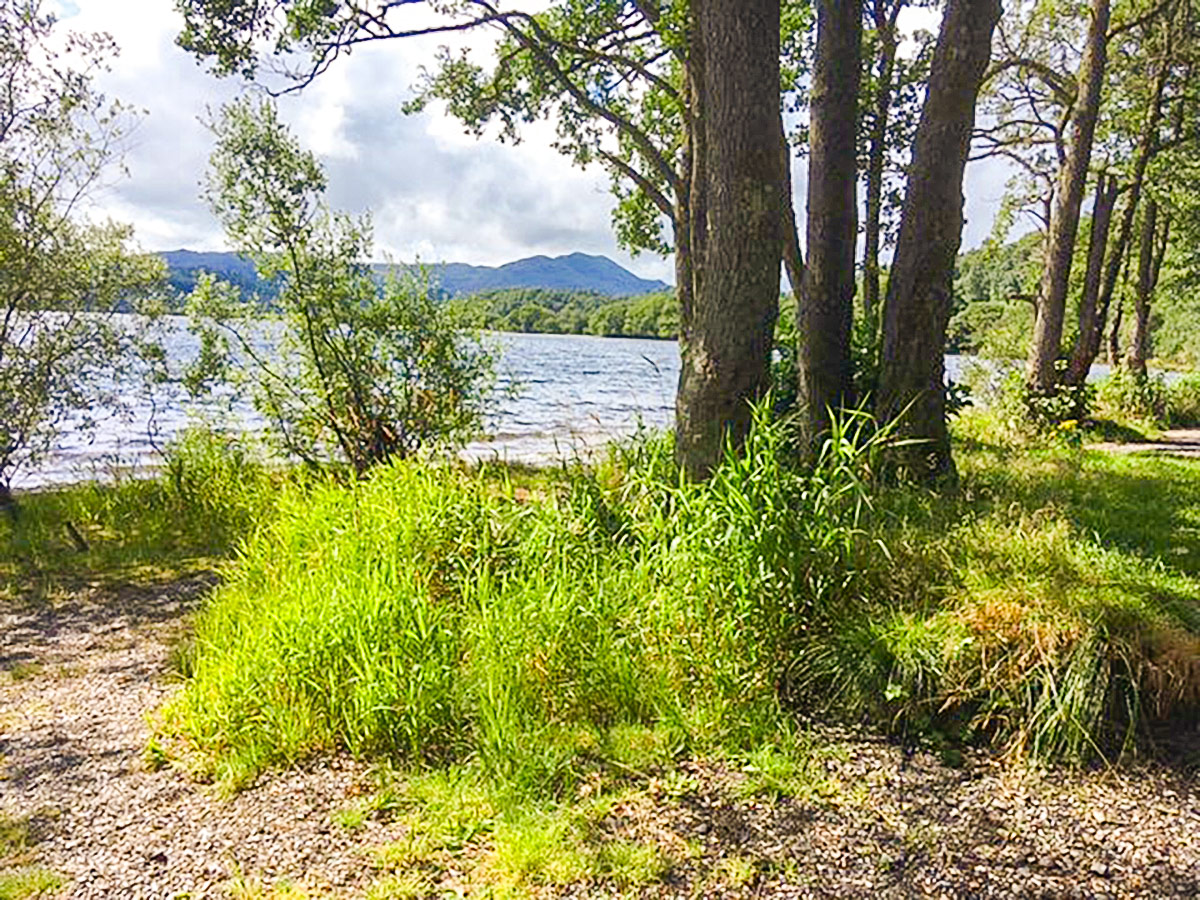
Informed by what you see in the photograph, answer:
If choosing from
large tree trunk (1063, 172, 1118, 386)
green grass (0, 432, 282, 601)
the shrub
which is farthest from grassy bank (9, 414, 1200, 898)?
large tree trunk (1063, 172, 1118, 386)

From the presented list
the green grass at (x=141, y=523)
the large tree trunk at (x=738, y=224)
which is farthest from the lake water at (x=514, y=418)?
the large tree trunk at (x=738, y=224)

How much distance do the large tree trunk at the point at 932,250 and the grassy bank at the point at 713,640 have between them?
1.29m

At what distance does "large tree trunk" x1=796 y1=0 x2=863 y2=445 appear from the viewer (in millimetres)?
6117

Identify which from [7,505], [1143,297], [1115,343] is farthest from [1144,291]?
[7,505]

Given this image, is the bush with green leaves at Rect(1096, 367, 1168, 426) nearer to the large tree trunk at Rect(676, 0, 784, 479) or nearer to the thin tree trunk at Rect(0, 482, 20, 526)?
the large tree trunk at Rect(676, 0, 784, 479)

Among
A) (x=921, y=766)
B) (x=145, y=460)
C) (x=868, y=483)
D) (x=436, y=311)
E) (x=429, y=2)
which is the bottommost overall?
(x=145, y=460)

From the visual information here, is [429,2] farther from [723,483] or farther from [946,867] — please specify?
[946,867]

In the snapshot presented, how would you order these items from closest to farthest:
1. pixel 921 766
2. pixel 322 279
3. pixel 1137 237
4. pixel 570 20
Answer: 1. pixel 921 766
2. pixel 322 279
3. pixel 570 20
4. pixel 1137 237

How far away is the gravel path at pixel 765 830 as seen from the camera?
2605 millimetres

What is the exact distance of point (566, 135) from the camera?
1293 cm

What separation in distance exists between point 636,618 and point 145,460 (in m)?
11.5

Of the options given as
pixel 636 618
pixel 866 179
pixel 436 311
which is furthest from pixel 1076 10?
pixel 636 618

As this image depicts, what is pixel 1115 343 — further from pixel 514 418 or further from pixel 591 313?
pixel 591 313

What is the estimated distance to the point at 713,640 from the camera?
367cm
